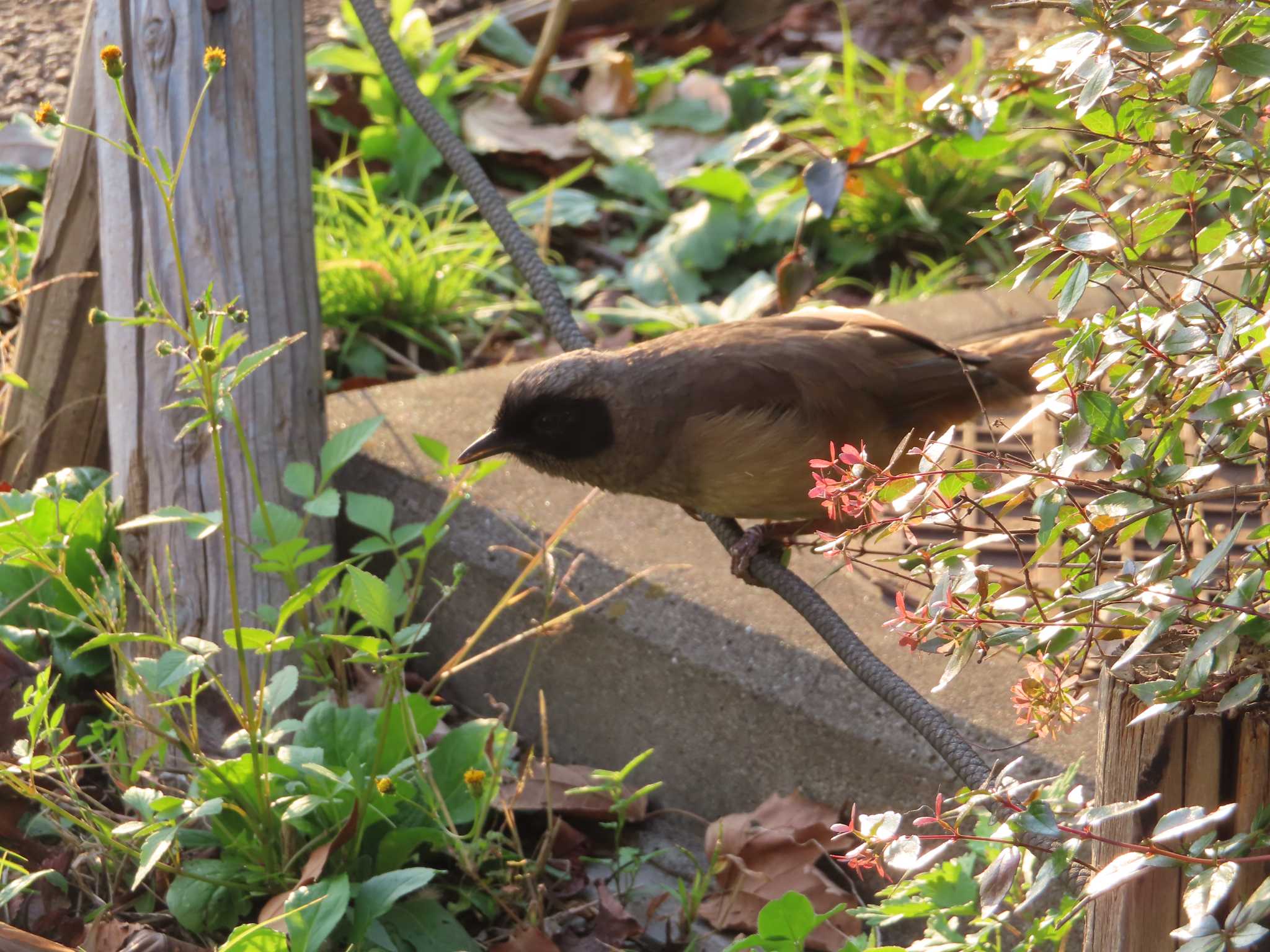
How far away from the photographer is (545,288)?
3.30 m

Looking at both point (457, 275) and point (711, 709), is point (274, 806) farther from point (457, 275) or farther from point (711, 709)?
point (457, 275)

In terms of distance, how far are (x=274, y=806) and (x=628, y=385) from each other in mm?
1335

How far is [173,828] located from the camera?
230cm

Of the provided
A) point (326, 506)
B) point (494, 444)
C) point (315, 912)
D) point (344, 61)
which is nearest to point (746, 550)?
point (494, 444)

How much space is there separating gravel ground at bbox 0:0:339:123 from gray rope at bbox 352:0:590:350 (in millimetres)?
1803

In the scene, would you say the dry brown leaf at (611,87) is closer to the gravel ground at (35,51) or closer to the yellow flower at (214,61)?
the gravel ground at (35,51)

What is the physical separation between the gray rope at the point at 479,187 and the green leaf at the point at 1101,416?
6.17ft

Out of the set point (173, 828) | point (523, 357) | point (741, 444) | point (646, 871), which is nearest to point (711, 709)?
point (646, 871)

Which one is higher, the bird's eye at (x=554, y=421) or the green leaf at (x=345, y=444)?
the green leaf at (x=345, y=444)

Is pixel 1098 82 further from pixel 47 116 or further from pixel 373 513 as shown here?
pixel 373 513

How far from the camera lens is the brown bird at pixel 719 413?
3.30 meters

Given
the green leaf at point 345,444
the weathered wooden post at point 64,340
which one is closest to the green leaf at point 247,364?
the green leaf at point 345,444

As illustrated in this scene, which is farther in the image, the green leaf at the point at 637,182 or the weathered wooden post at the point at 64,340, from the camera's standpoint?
the green leaf at the point at 637,182

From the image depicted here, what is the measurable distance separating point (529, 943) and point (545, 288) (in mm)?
1517
